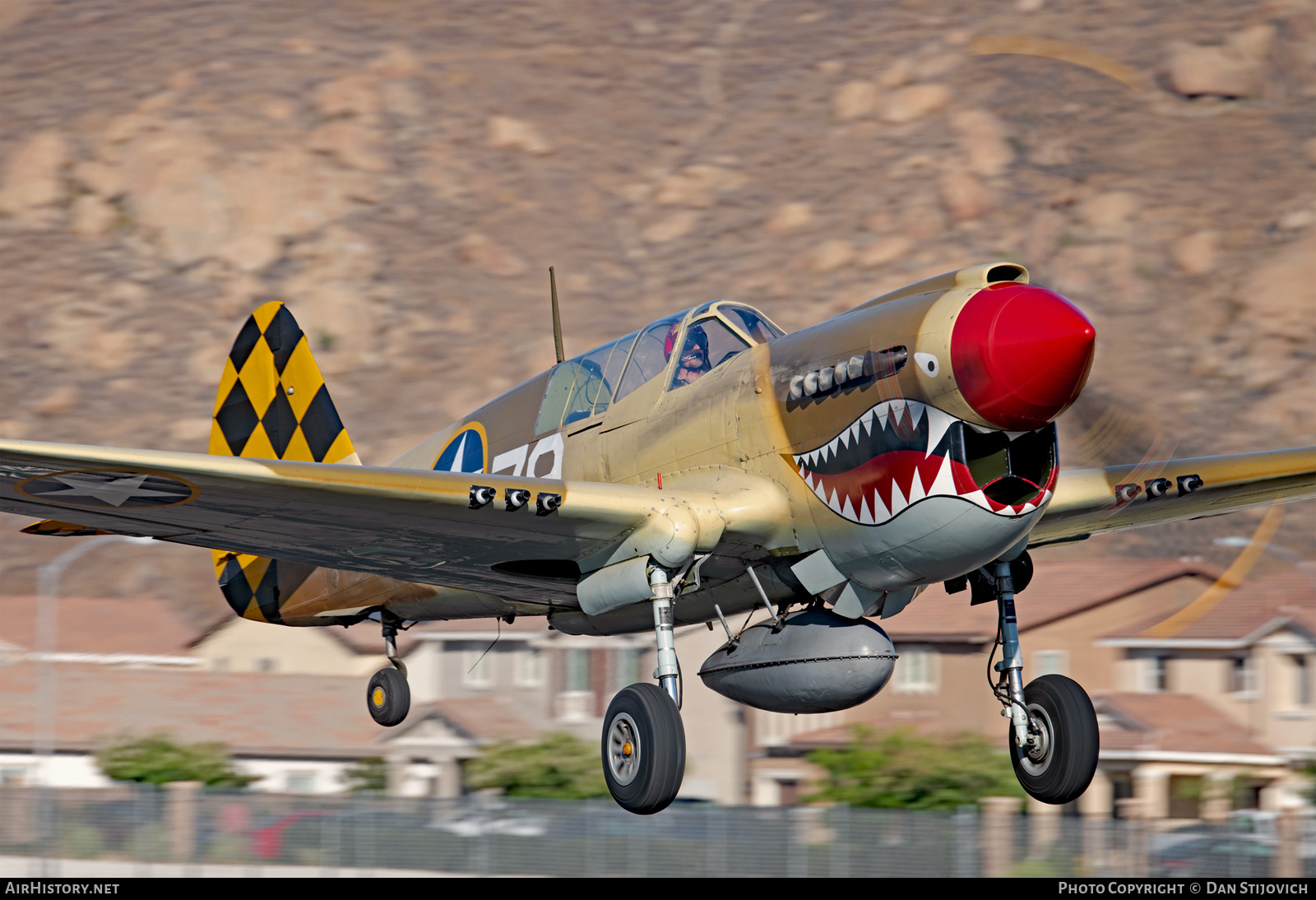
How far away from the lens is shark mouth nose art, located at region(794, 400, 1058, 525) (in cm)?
776

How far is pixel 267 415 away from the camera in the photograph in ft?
46.1

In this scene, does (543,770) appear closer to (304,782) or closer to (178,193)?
(304,782)

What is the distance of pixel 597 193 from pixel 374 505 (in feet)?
195

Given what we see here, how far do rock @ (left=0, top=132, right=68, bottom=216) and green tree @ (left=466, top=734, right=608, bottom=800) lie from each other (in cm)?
3960

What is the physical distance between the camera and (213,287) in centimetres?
6122

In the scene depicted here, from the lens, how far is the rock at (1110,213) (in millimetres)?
57844

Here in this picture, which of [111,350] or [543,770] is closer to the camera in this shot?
[543,770]

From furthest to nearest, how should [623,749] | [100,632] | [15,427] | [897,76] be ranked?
[897,76] → [15,427] → [100,632] → [623,749]

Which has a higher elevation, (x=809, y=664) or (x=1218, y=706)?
(x=809, y=664)

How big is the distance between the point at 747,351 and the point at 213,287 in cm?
5613

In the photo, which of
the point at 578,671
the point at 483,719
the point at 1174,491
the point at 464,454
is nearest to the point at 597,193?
the point at 578,671

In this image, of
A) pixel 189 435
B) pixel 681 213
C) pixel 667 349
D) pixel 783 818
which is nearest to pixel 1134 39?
pixel 681 213

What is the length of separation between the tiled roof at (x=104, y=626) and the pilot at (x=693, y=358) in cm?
4316

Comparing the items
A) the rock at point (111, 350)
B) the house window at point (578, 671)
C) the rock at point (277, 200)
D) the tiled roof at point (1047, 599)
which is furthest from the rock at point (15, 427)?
the tiled roof at point (1047, 599)
